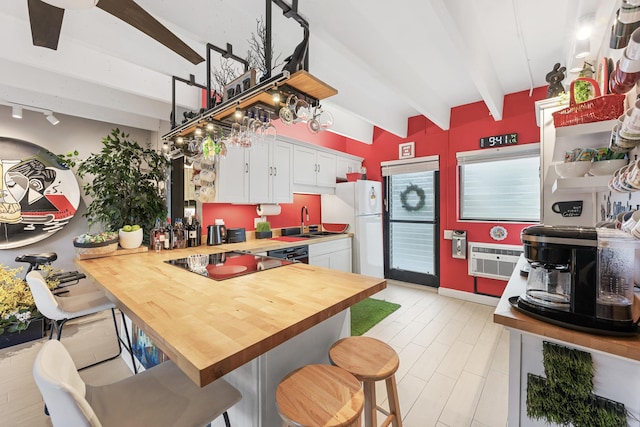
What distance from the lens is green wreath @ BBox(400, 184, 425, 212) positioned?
4359 millimetres

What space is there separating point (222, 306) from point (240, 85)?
1.41 metres

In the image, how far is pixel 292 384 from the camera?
100 cm

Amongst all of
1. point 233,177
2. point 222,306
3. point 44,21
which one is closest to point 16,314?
point 233,177

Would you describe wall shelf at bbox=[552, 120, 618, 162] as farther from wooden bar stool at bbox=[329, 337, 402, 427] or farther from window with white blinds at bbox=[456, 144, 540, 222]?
window with white blinds at bbox=[456, 144, 540, 222]

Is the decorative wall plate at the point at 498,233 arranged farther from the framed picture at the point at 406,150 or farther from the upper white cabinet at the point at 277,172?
the upper white cabinet at the point at 277,172

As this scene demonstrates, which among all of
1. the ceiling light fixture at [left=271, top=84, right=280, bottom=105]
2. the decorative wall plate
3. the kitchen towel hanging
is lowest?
the decorative wall plate

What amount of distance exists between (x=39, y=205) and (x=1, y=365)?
195 centimetres

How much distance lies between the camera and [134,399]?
0.99 m

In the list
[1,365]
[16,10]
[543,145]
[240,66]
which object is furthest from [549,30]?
[1,365]

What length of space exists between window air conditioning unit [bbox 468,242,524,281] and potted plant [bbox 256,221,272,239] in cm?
290

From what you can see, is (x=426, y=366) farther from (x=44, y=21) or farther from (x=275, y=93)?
(x=44, y=21)

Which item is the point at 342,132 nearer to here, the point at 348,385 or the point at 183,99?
the point at 183,99

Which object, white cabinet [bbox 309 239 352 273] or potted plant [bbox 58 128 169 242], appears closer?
potted plant [bbox 58 128 169 242]

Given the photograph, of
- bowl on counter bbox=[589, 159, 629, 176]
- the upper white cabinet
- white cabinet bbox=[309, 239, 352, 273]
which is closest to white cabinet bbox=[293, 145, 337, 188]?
the upper white cabinet
